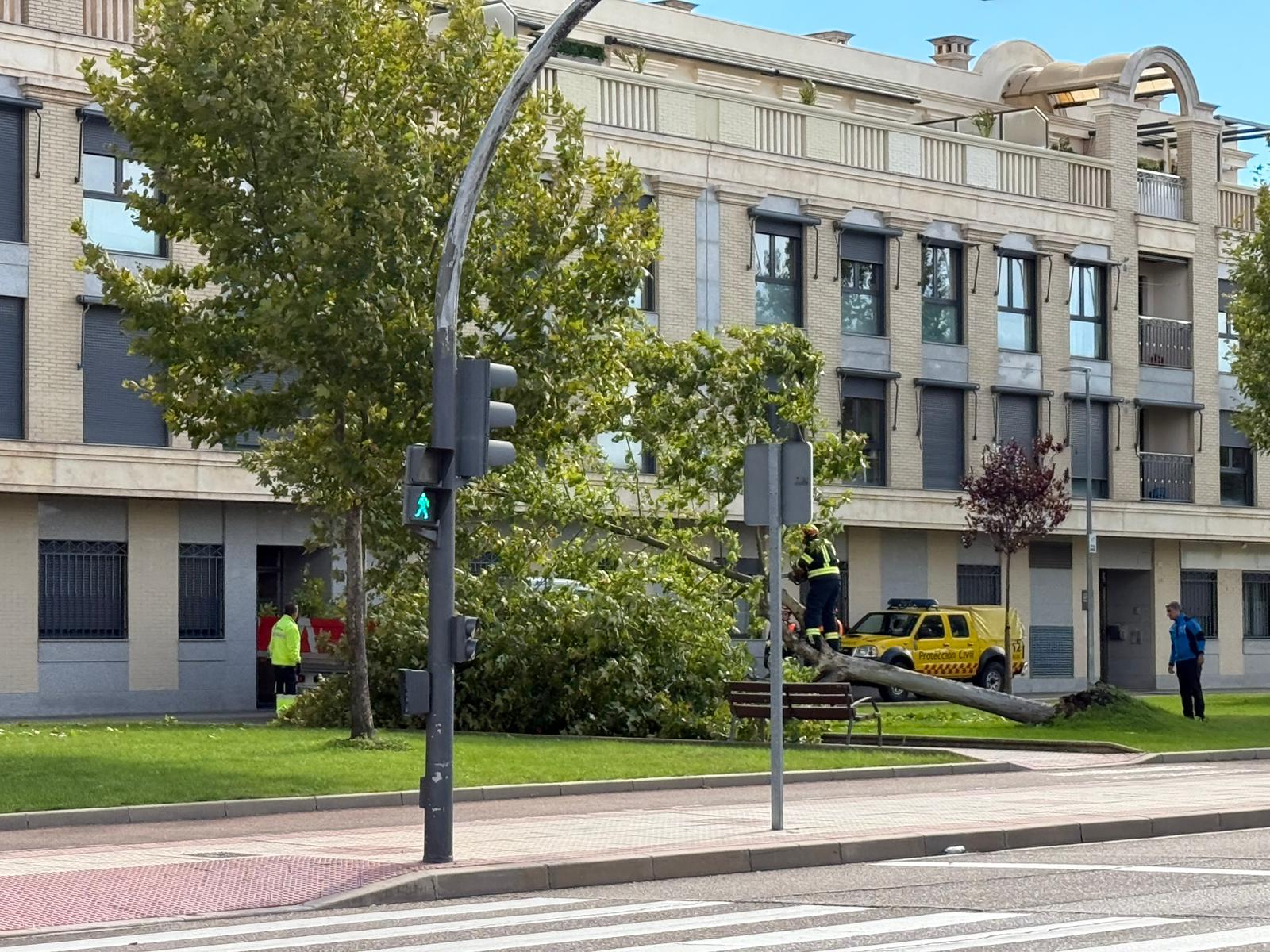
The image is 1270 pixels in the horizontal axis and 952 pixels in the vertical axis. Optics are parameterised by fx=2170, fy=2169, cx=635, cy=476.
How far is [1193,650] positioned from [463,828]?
18.5 meters

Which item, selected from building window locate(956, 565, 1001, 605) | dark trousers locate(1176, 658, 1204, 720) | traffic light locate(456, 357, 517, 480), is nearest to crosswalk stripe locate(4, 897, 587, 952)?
traffic light locate(456, 357, 517, 480)

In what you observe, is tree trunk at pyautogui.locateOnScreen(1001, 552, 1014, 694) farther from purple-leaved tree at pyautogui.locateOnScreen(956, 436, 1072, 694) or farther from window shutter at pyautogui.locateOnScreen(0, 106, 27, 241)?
window shutter at pyautogui.locateOnScreen(0, 106, 27, 241)

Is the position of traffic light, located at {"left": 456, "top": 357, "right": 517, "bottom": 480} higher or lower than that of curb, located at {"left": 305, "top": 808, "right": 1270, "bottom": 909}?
higher

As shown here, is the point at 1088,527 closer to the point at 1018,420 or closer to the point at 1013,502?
the point at 1018,420

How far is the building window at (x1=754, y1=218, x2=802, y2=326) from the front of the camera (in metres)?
44.8

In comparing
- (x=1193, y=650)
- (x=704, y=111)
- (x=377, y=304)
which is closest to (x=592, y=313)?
(x=377, y=304)

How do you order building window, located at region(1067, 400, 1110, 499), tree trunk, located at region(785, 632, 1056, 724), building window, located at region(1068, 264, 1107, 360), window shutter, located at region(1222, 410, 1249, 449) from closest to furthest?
tree trunk, located at region(785, 632, 1056, 724), building window, located at region(1067, 400, 1110, 499), building window, located at region(1068, 264, 1107, 360), window shutter, located at region(1222, 410, 1249, 449)

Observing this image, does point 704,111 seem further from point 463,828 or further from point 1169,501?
point 463,828

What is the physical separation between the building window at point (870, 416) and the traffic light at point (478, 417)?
32423 millimetres

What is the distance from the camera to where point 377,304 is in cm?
2142

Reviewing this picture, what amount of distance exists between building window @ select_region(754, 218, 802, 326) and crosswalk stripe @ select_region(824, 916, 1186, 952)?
111 feet

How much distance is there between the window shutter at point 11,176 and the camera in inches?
1355

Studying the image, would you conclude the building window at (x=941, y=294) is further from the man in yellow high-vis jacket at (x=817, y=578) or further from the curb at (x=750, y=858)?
the curb at (x=750, y=858)

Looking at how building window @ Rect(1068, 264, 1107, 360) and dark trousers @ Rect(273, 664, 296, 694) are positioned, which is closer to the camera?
dark trousers @ Rect(273, 664, 296, 694)
